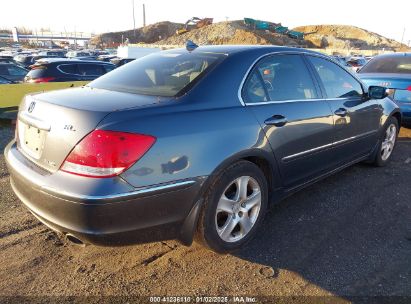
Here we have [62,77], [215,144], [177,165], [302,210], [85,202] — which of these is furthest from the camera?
[62,77]

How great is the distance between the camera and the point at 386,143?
519cm

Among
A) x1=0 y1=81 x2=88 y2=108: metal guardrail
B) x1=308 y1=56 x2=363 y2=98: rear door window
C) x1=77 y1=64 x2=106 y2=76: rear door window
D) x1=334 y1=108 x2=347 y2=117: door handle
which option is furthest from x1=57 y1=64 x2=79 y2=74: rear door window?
x1=334 y1=108 x2=347 y2=117: door handle

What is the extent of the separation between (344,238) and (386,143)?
8.22 feet

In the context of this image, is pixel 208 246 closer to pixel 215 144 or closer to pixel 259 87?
pixel 215 144

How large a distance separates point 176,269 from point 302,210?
1.60 metres

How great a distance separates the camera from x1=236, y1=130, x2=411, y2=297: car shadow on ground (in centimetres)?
272

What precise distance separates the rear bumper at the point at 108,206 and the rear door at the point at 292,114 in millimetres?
939

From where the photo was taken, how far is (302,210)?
378 cm

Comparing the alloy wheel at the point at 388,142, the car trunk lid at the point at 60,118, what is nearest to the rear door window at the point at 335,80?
the alloy wheel at the point at 388,142

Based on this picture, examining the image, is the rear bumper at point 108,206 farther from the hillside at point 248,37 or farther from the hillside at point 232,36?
the hillside at point 232,36

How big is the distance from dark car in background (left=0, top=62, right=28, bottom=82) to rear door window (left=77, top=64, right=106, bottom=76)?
2.80m

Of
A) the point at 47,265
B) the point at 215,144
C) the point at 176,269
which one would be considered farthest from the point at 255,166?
the point at 47,265

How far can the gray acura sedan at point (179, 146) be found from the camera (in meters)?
2.23

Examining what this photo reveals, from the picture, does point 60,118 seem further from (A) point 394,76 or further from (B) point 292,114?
(A) point 394,76
